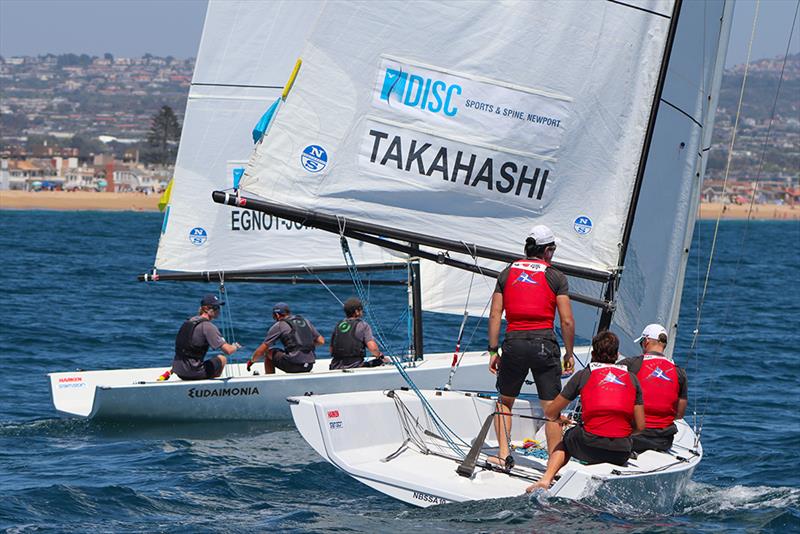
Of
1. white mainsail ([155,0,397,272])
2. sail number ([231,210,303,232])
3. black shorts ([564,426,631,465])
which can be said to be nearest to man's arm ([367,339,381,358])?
white mainsail ([155,0,397,272])

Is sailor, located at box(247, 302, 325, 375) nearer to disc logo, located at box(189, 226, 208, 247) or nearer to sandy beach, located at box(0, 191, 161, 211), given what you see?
disc logo, located at box(189, 226, 208, 247)

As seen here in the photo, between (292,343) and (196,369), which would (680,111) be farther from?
(196,369)

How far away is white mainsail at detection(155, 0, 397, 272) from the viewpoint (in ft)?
46.4

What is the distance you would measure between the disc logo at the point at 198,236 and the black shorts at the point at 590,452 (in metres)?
7.15

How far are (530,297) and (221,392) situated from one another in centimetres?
453

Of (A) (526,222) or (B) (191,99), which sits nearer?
(A) (526,222)

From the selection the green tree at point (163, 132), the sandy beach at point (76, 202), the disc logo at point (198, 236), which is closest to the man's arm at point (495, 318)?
the disc logo at point (198, 236)

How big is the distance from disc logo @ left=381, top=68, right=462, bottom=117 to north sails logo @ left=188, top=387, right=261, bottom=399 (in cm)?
386

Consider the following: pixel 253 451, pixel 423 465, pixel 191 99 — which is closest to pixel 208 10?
pixel 191 99

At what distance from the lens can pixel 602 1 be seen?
9117 millimetres

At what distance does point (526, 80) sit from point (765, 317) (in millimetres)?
17011

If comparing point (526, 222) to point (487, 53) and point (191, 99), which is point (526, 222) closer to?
point (487, 53)

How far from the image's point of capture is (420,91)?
9078 mm

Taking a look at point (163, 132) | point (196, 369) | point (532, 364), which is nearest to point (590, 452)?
point (532, 364)
